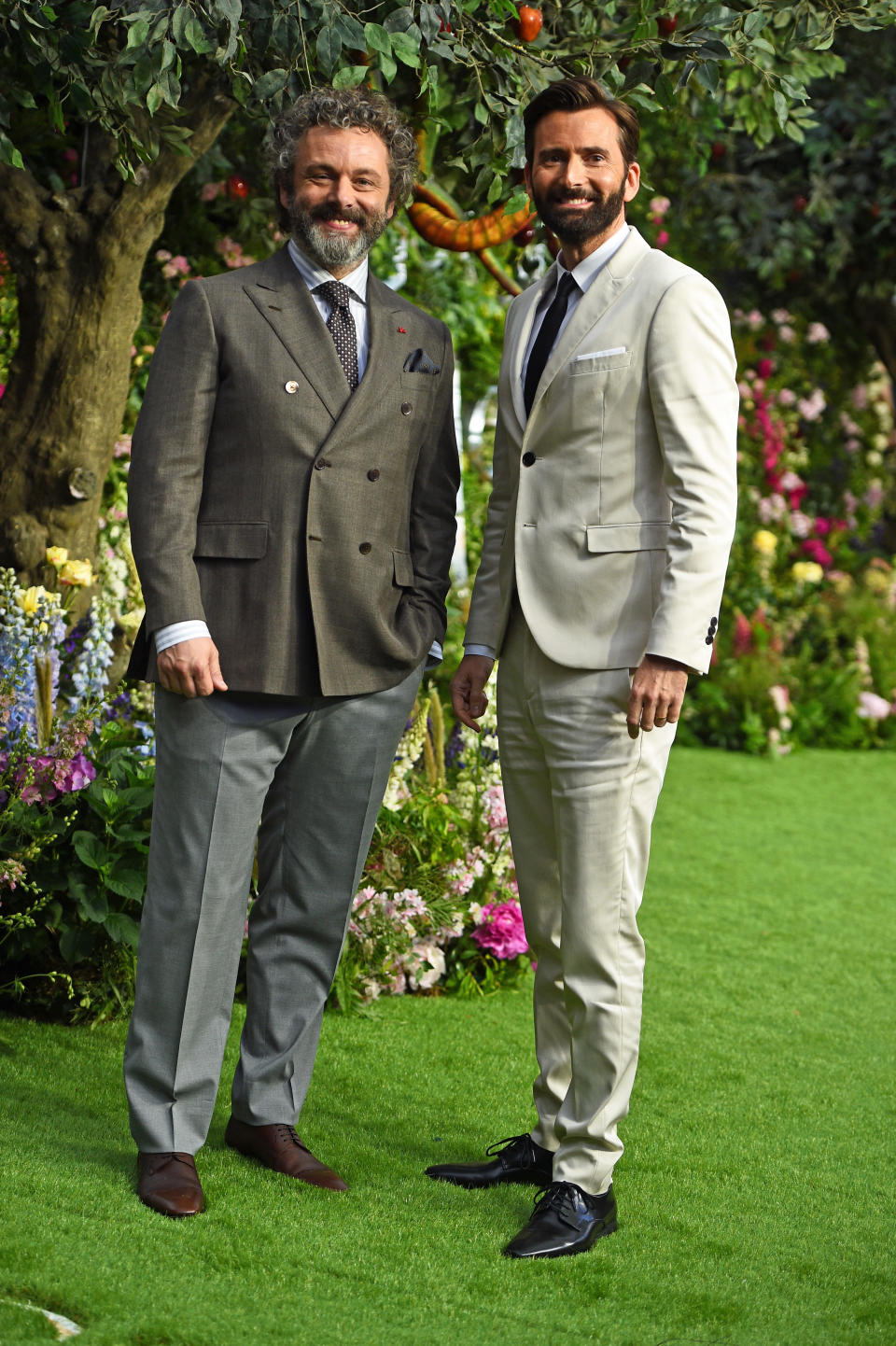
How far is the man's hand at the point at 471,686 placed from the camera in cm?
265

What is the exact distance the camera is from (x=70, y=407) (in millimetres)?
3623

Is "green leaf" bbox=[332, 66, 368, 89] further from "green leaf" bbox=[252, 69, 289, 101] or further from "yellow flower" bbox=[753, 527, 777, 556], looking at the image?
"yellow flower" bbox=[753, 527, 777, 556]

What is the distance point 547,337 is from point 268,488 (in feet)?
1.87

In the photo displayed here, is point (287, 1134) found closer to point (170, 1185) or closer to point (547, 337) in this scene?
point (170, 1185)

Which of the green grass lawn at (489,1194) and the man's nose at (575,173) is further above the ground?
the man's nose at (575,173)

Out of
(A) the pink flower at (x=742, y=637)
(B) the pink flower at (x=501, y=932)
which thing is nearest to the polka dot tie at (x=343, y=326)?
(B) the pink flower at (x=501, y=932)

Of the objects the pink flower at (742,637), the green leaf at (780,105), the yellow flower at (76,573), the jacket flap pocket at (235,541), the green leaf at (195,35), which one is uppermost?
the green leaf at (780,105)

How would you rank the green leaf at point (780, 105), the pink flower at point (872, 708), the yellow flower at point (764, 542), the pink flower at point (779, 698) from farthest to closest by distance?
1. the yellow flower at point (764, 542)
2. the pink flower at point (872, 708)
3. the pink flower at point (779, 698)
4. the green leaf at point (780, 105)

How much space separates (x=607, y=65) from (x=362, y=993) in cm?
233

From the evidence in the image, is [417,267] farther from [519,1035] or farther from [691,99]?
[519,1035]

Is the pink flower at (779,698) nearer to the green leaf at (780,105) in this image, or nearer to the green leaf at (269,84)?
the green leaf at (780,105)

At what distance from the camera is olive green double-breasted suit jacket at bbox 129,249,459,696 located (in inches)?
92.3

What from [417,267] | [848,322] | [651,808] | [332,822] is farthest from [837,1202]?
[848,322]

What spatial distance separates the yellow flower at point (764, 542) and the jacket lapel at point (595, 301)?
5.75m
